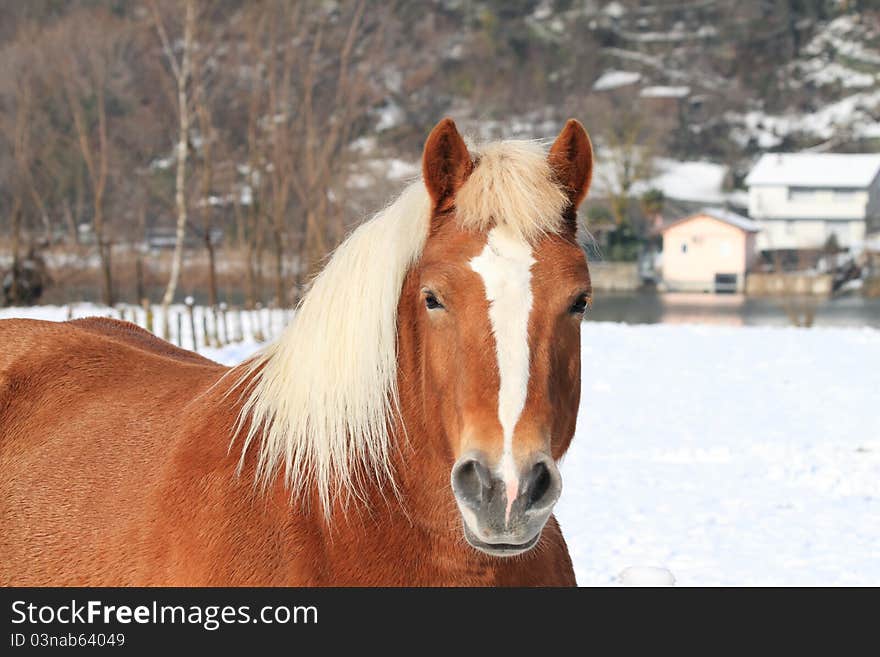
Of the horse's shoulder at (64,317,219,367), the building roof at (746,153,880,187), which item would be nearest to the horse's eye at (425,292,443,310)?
the horse's shoulder at (64,317,219,367)

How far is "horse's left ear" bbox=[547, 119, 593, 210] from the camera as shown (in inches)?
84.3

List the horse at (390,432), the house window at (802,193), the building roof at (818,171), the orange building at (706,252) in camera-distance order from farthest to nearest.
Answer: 1. the building roof at (818,171)
2. the house window at (802,193)
3. the orange building at (706,252)
4. the horse at (390,432)

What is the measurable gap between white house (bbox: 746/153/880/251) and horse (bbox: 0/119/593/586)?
52194mm

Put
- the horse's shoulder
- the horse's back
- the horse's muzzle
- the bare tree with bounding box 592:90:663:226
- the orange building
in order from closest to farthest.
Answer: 1. the horse's muzzle
2. the horse's back
3. the horse's shoulder
4. the orange building
5. the bare tree with bounding box 592:90:663:226

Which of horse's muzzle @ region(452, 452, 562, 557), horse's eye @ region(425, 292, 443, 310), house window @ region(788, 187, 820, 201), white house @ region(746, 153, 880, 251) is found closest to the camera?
horse's muzzle @ region(452, 452, 562, 557)

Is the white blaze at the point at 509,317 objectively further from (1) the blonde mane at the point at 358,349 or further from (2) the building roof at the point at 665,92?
(2) the building roof at the point at 665,92

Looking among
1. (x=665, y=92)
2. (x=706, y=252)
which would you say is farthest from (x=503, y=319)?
(x=665, y=92)

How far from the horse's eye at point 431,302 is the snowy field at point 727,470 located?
3547mm

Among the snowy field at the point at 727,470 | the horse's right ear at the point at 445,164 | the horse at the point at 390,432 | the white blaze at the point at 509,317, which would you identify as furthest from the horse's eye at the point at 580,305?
the snowy field at the point at 727,470

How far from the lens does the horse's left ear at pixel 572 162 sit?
214 cm

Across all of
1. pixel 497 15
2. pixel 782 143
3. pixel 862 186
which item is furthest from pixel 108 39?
pixel 497 15

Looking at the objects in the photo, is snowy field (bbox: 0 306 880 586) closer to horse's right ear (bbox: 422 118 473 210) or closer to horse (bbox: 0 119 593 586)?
horse (bbox: 0 119 593 586)

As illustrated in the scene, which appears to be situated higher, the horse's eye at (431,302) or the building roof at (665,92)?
the building roof at (665,92)

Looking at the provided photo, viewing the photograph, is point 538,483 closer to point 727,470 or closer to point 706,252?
point 727,470
